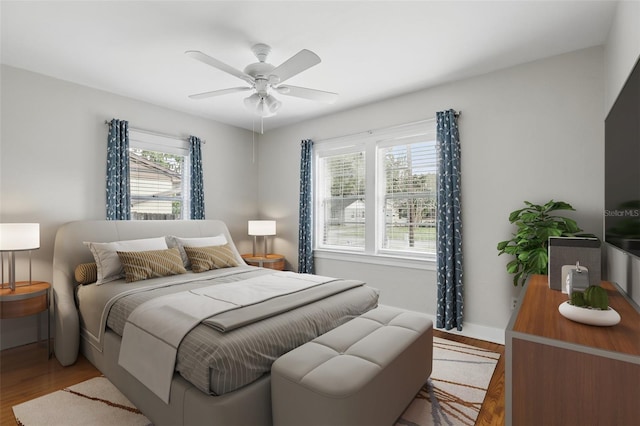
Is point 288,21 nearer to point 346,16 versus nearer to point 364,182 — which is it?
point 346,16

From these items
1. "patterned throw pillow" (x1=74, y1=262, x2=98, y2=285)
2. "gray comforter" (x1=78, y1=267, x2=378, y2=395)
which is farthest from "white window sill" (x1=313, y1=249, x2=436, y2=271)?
"patterned throw pillow" (x1=74, y1=262, x2=98, y2=285)

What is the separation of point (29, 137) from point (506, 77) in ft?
15.8

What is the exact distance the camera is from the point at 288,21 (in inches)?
95.9

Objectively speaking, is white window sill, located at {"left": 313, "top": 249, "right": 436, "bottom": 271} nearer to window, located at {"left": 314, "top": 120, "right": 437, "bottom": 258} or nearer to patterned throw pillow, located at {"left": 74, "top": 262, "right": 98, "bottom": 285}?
window, located at {"left": 314, "top": 120, "right": 437, "bottom": 258}

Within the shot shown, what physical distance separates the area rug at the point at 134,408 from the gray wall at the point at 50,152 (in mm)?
1443

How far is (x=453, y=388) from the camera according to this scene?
240 cm

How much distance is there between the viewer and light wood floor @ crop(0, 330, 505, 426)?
2.14 meters

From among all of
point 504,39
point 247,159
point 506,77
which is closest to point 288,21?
point 504,39

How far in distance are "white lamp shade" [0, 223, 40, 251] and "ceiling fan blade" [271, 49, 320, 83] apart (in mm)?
2520

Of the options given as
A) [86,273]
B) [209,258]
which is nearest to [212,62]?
[209,258]

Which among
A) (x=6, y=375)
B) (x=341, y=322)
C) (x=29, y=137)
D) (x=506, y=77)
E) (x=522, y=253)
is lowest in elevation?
(x=6, y=375)

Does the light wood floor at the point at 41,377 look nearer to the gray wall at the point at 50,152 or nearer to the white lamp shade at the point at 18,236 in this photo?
the gray wall at the point at 50,152

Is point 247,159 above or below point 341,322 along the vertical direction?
above

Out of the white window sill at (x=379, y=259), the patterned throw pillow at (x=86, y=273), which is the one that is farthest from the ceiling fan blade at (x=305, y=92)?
the patterned throw pillow at (x=86, y=273)
